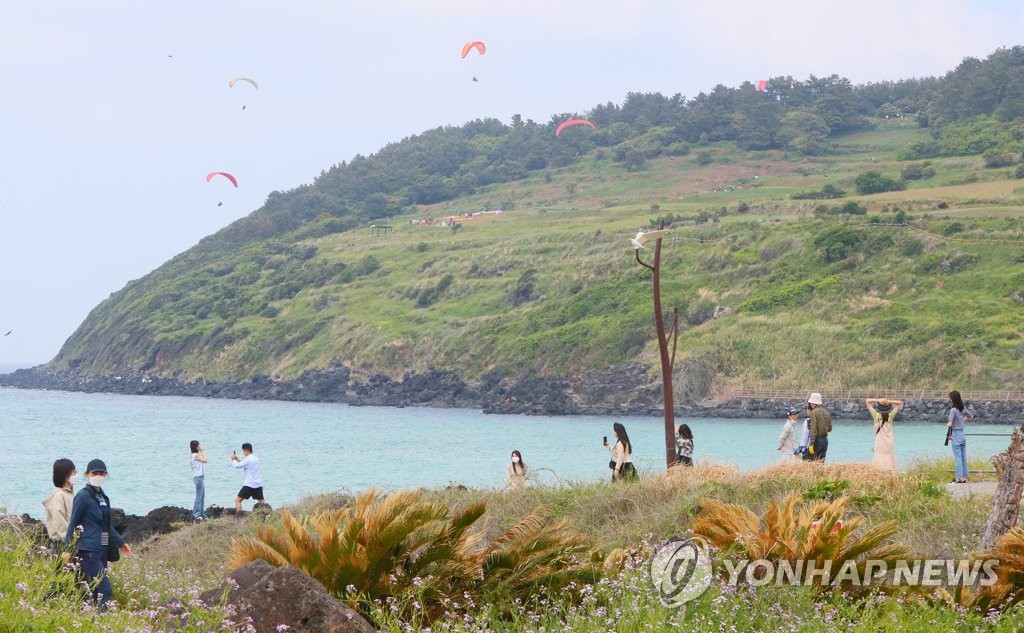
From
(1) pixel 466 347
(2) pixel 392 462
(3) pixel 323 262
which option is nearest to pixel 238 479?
(2) pixel 392 462

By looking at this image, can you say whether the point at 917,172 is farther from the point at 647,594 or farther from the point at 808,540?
the point at 647,594

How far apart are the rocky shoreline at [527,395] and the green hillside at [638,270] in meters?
2.12

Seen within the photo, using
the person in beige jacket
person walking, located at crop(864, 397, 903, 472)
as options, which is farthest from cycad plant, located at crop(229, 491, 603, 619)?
person walking, located at crop(864, 397, 903, 472)

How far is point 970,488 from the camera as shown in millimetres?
16609

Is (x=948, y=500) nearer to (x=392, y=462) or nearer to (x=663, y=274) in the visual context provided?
(x=392, y=462)

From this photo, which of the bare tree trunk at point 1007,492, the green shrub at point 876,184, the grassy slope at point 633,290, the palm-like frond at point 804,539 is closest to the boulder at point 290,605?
the palm-like frond at point 804,539

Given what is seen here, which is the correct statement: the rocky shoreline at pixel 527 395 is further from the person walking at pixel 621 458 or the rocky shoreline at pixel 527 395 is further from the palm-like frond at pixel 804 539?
the palm-like frond at pixel 804 539

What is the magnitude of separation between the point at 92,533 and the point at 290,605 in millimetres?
2430

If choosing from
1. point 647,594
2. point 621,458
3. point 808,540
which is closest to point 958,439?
point 621,458

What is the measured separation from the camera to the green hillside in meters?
74.2

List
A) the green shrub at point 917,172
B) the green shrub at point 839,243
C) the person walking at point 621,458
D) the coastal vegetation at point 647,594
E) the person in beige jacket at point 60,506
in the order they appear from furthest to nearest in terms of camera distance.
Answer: the green shrub at point 917,172
the green shrub at point 839,243
the person walking at point 621,458
the person in beige jacket at point 60,506
the coastal vegetation at point 647,594

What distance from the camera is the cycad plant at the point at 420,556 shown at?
9.93 meters

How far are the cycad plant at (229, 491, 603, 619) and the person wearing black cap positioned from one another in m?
1.08

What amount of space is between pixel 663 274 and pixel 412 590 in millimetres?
80623
